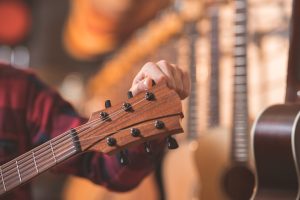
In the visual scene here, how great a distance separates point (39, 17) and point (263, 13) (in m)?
1.92

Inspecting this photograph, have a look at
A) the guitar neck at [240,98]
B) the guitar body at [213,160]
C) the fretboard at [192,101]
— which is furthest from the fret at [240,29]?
the fretboard at [192,101]

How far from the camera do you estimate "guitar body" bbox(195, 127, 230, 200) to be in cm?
145

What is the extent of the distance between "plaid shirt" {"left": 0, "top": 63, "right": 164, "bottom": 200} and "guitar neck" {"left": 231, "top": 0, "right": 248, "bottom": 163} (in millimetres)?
360

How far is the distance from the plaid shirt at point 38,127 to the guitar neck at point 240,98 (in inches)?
14.2

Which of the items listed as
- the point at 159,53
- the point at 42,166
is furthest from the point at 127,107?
the point at 159,53

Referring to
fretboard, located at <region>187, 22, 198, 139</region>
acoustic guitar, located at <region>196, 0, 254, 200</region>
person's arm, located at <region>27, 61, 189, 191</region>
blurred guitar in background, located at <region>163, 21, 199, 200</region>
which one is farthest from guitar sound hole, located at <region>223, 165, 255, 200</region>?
fretboard, located at <region>187, 22, 198, 139</region>

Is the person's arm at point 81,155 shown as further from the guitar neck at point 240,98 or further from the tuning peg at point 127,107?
the guitar neck at point 240,98

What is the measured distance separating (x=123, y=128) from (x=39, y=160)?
17cm

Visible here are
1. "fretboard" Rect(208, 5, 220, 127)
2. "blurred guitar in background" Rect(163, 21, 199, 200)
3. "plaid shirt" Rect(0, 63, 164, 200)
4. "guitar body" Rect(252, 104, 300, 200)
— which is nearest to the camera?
"guitar body" Rect(252, 104, 300, 200)

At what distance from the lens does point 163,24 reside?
6.81 ft

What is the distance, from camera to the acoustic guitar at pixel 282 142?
3.21 ft

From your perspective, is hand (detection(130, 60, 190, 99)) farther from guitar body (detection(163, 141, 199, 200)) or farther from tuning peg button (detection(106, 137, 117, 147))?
guitar body (detection(163, 141, 199, 200))

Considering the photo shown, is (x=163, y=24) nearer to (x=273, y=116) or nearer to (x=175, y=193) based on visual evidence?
(x=175, y=193)

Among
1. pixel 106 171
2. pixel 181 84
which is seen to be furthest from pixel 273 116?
pixel 106 171
